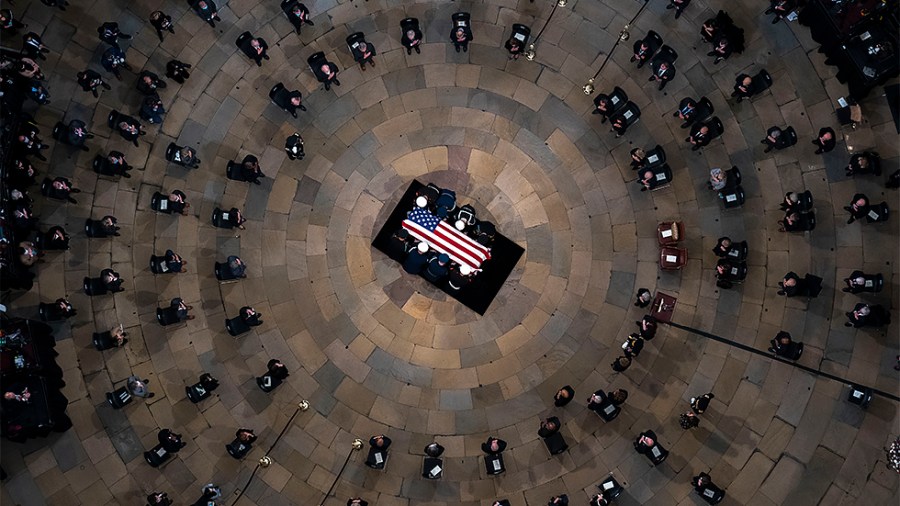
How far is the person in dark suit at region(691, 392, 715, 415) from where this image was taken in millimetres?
25312

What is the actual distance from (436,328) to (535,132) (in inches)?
345

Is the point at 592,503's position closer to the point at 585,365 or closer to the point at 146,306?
the point at 585,365

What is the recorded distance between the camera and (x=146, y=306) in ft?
88.1

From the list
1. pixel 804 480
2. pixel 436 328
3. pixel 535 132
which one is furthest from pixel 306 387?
pixel 804 480

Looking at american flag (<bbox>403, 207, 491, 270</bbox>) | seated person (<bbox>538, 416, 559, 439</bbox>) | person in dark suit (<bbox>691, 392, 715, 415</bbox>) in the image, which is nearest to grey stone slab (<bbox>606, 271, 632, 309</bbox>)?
person in dark suit (<bbox>691, 392, 715, 415</bbox>)

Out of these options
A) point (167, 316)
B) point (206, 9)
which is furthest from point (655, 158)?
point (167, 316)

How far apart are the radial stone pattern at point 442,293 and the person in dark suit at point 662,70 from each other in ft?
2.41

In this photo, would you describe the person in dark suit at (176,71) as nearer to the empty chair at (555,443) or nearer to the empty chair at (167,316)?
the empty chair at (167,316)

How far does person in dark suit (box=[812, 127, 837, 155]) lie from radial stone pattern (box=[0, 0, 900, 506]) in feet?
2.98

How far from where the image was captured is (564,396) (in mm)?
25641

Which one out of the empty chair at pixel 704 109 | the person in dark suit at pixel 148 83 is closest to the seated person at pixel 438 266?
the empty chair at pixel 704 109

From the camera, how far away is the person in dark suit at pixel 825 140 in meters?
26.1

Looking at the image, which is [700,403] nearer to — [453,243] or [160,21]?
[453,243]

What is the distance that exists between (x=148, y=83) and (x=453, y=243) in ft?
43.1
